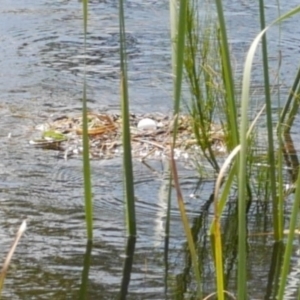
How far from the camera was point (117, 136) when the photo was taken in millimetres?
4570

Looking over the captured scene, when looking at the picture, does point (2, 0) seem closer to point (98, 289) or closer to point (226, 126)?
point (226, 126)

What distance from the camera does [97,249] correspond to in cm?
336

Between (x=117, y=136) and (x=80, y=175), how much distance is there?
0.52 metres

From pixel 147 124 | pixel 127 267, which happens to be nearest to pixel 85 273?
pixel 127 267

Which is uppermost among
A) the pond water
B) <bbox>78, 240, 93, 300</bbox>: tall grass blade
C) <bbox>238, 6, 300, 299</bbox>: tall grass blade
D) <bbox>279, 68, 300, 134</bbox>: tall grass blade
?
<bbox>238, 6, 300, 299</bbox>: tall grass blade

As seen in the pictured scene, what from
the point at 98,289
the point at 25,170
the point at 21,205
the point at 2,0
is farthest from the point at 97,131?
the point at 2,0

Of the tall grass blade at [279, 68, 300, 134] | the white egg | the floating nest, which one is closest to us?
the tall grass blade at [279, 68, 300, 134]

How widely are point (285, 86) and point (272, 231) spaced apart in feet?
5.63

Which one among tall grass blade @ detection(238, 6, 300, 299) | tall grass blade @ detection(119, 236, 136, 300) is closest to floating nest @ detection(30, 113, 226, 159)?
tall grass blade @ detection(119, 236, 136, 300)

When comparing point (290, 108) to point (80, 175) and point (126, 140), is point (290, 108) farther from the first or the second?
point (126, 140)

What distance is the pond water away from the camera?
3.20 meters

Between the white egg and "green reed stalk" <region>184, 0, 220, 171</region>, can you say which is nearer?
"green reed stalk" <region>184, 0, 220, 171</region>

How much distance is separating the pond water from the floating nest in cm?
9

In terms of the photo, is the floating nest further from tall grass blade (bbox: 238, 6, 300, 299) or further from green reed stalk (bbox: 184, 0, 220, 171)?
tall grass blade (bbox: 238, 6, 300, 299)
